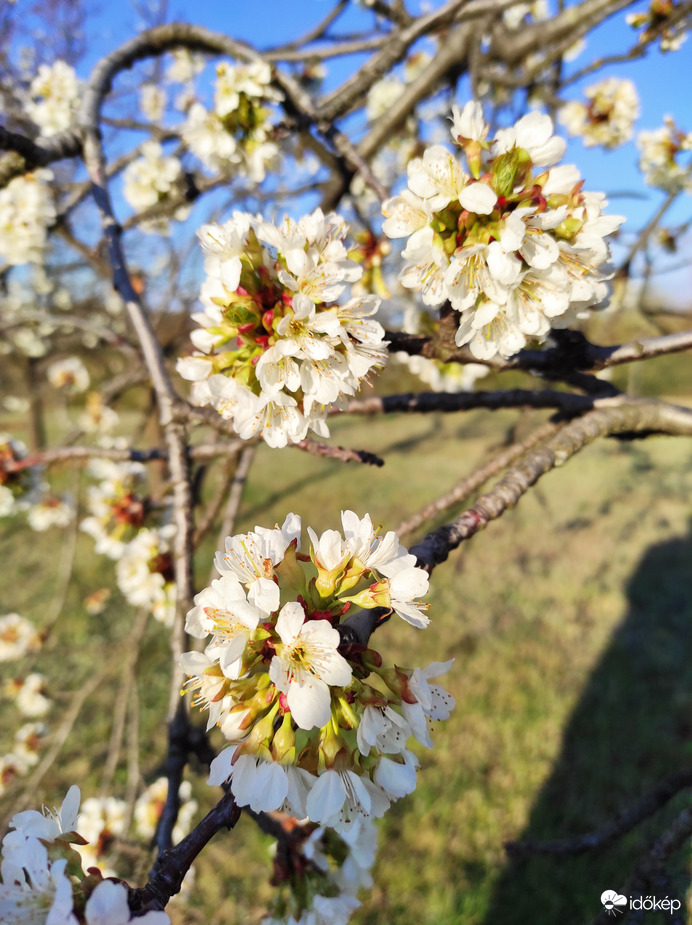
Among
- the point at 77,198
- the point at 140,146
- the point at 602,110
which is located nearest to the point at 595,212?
the point at 77,198

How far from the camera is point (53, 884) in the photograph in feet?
1.72

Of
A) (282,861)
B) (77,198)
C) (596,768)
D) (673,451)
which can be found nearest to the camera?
(282,861)

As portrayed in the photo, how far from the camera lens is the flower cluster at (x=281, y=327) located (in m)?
0.74

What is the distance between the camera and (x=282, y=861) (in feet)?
3.37

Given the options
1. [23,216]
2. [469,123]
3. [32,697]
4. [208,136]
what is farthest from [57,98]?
[32,697]

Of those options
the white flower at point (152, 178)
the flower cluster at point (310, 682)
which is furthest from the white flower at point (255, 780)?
the white flower at point (152, 178)

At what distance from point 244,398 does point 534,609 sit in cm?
447

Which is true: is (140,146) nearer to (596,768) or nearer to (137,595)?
(137,595)

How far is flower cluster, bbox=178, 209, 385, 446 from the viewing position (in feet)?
2.43

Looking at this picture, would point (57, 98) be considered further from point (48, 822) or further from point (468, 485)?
point (48, 822)

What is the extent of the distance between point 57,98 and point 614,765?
4354 mm

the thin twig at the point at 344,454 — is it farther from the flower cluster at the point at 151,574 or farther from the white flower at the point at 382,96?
the white flower at the point at 382,96

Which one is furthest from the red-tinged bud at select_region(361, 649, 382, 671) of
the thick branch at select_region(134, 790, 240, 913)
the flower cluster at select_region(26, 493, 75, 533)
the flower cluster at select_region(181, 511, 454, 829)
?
the flower cluster at select_region(26, 493, 75, 533)

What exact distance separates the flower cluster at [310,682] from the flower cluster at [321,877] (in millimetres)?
450
